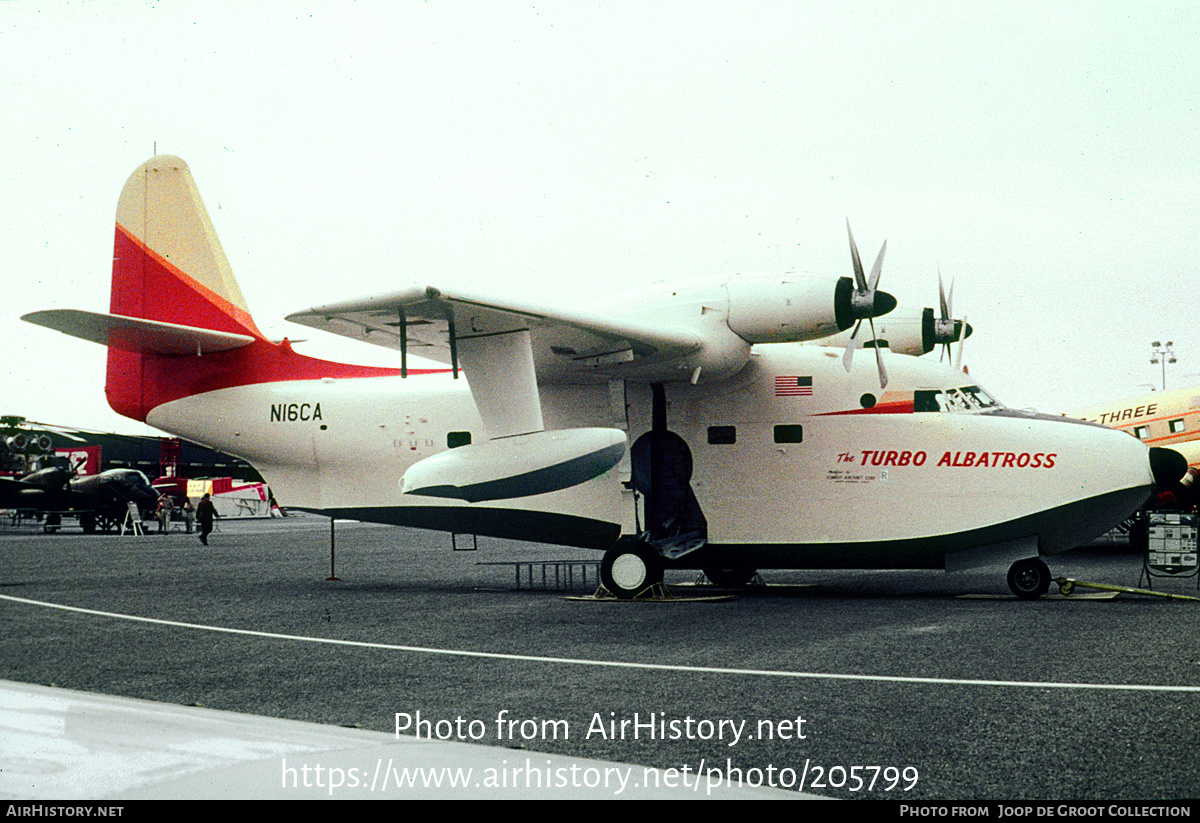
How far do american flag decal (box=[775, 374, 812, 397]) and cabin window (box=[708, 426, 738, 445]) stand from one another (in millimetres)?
745

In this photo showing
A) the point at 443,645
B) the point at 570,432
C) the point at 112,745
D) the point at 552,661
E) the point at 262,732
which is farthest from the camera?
the point at 570,432

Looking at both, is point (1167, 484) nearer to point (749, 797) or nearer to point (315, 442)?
point (315, 442)

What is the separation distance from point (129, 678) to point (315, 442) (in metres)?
7.67

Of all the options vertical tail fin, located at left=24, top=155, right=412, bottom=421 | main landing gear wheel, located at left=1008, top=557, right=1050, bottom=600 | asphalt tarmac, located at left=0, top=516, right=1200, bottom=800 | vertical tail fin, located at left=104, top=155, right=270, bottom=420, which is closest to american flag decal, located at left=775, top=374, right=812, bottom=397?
asphalt tarmac, located at left=0, top=516, right=1200, bottom=800

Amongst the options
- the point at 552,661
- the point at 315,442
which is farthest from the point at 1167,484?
the point at 315,442

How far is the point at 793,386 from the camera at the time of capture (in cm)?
1307

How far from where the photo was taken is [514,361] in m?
11.5

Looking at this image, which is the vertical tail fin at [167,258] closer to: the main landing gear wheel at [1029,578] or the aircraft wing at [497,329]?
the aircraft wing at [497,329]

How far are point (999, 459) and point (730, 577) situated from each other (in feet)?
13.5

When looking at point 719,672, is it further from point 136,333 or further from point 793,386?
point 136,333

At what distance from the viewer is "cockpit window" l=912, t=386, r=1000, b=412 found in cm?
1273

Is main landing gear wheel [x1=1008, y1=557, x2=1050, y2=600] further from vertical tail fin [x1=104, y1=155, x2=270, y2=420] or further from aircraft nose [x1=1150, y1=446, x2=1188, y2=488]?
vertical tail fin [x1=104, y1=155, x2=270, y2=420]

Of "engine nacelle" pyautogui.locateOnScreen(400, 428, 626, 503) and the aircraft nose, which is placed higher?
"engine nacelle" pyautogui.locateOnScreen(400, 428, 626, 503)

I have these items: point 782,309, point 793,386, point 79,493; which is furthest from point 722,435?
point 79,493
